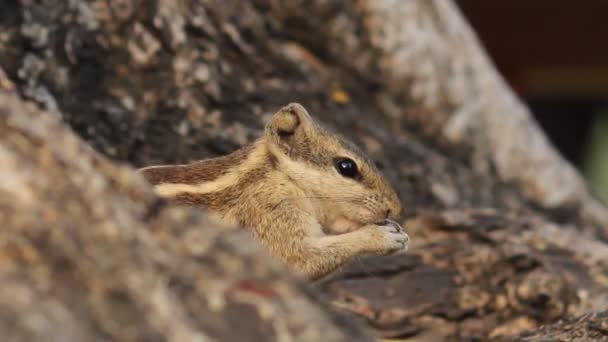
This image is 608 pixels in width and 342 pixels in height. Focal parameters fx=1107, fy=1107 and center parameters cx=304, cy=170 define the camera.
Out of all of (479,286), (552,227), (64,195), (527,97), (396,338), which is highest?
(527,97)

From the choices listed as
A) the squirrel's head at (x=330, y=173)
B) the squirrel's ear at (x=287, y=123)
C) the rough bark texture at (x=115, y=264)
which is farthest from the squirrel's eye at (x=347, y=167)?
the rough bark texture at (x=115, y=264)

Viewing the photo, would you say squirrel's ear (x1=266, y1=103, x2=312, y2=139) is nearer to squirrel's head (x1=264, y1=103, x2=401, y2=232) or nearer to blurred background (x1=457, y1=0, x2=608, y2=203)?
squirrel's head (x1=264, y1=103, x2=401, y2=232)

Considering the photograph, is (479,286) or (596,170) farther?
(596,170)

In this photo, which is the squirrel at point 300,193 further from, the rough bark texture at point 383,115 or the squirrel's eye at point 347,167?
the rough bark texture at point 383,115

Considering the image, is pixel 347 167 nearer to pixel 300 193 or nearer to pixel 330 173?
pixel 330 173

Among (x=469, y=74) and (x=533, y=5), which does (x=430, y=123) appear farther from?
(x=533, y=5)

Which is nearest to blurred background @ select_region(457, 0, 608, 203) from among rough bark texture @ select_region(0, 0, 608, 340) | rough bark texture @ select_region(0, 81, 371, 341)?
rough bark texture @ select_region(0, 0, 608, 340)

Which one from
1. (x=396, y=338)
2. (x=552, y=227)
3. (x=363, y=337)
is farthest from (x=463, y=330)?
(x=363, y=337)
